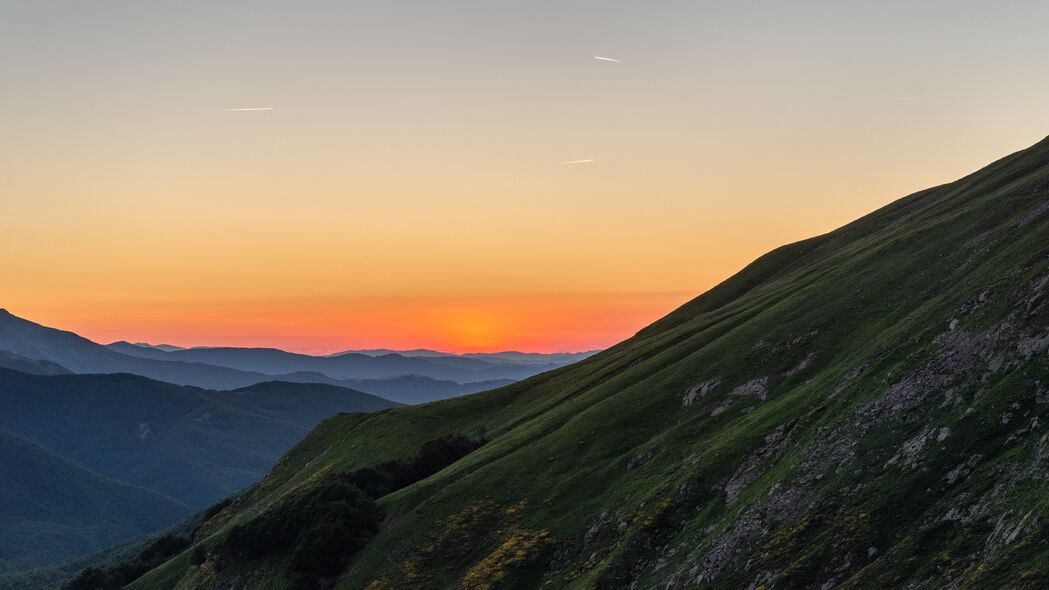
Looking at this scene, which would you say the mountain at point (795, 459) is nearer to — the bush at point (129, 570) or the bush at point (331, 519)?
the bush at point (331, 519)

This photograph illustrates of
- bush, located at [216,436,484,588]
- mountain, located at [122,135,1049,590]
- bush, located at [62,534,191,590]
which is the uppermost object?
mountain, located at [122,135,1049,590]

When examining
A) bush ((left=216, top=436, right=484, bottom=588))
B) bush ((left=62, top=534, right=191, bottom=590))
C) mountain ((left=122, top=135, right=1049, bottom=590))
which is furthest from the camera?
bush ((left=62, top=534, right=191, bottom=590))

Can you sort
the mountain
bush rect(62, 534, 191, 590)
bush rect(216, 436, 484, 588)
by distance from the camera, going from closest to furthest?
1. the mountain
2. bush rect(216, 436, 484, 588)
3. bush rect(62, 534, 191, 590)

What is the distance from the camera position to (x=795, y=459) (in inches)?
1900

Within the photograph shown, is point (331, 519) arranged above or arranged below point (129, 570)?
above

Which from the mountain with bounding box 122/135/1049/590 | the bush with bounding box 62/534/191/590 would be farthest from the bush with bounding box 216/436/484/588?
the bush with bounding box 62/534/191/590

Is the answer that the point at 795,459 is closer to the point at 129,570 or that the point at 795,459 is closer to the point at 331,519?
the point at 331,519

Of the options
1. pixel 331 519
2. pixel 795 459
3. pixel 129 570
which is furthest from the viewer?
pixel 129 570

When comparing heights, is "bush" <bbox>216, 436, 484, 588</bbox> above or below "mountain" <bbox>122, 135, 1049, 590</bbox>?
below

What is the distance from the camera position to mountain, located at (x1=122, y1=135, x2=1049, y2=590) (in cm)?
3688

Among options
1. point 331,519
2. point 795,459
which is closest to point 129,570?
point 331,519

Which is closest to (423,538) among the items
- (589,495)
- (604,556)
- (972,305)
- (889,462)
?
(589,495)

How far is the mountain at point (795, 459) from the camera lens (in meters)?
36.9

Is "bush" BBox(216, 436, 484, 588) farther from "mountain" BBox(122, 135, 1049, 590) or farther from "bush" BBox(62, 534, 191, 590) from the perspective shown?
"bush" BBox(62, 534, 191, 590)
